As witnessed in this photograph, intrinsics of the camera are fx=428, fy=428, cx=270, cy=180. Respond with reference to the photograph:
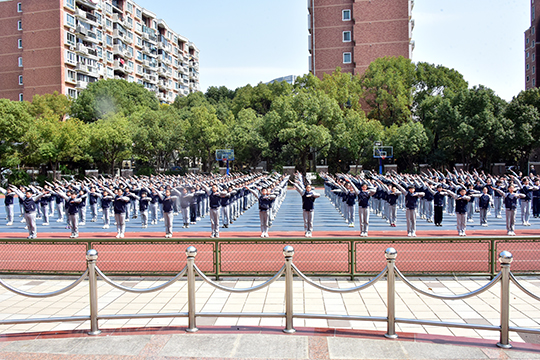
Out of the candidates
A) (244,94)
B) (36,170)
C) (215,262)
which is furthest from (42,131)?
(215,262)

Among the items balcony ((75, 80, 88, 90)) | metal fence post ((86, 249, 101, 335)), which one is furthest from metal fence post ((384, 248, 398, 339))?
balcony ((75, 80, 88, 90))

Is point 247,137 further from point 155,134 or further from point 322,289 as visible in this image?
point 322,289

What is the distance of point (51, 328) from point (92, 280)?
130 cm

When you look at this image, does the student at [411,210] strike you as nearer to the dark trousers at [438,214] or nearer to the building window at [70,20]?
the dark trousers at [438,214]

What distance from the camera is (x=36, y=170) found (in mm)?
51781

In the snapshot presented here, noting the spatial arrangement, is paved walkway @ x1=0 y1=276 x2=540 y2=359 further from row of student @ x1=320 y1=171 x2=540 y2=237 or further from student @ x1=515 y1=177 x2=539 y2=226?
student @ x1=515 y1=177 x2=539 y2=226

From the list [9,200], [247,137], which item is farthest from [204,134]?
[9,200]

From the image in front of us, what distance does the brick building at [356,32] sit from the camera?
57.1 metres

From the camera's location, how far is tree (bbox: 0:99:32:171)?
37.3 m

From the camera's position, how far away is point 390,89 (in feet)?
155

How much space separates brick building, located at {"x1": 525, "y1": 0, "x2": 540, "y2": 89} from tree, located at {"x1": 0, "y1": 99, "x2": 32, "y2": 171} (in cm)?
7062

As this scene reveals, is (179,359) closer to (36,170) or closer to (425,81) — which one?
(425,81)

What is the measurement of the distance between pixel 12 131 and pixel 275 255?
3678cm

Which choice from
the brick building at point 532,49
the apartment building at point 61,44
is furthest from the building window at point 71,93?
the brick building at point 532,49
